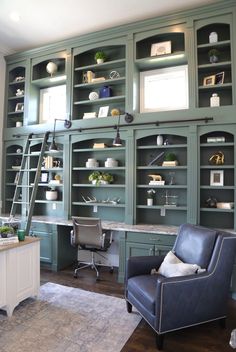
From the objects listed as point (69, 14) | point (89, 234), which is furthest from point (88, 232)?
point (69, 14)

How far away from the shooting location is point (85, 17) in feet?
12.8

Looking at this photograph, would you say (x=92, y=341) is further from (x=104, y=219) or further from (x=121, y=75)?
(x=121, y=75)

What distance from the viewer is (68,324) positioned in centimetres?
258

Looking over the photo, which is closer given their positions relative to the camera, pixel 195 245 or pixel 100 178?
pixel 195 245

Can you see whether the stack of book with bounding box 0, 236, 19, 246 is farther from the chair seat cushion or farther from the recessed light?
the recessed light

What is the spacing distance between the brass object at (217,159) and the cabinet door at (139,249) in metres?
1.46

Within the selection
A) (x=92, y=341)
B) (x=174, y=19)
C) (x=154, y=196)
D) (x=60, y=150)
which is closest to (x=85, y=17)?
(x=174, y=19)

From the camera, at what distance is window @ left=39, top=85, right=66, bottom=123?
16.1ft

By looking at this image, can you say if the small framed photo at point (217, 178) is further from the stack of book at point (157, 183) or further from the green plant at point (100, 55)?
the green plant at point (100, 55)

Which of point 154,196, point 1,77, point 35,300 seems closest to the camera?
point 35,300

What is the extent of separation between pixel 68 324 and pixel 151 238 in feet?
4.82

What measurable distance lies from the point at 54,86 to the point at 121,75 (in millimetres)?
1450

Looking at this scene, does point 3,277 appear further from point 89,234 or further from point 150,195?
point 150,195

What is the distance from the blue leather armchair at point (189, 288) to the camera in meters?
2.20
